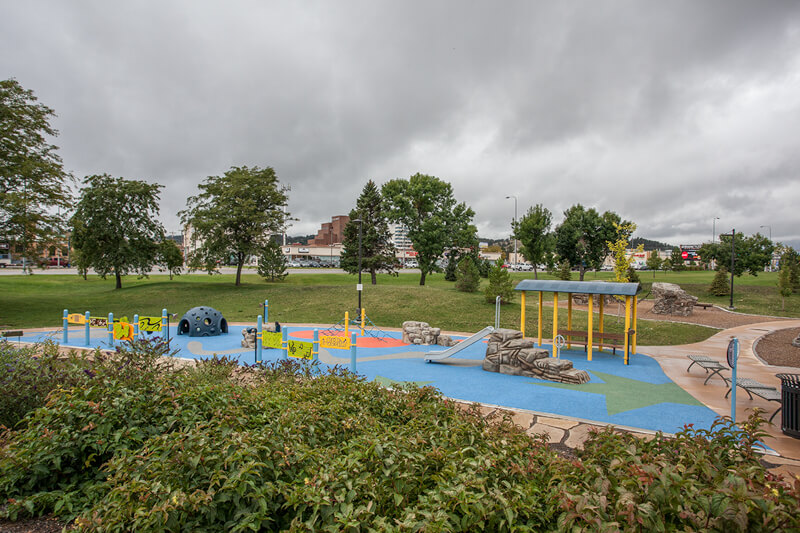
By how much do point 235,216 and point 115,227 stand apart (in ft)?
28.8

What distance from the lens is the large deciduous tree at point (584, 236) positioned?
37.6 metres

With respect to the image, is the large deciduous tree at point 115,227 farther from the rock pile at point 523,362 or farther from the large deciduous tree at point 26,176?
the rock pile at point 523,362

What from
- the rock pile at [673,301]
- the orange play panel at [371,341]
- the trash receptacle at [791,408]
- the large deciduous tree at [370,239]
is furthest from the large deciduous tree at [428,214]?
the trash receptacle at [791,408]

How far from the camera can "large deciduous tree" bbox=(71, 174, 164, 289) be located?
31.4 meters

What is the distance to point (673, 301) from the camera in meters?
26.1

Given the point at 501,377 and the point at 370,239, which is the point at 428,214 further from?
the point at 501,377

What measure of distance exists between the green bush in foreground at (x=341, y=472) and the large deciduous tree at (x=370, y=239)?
115 ft

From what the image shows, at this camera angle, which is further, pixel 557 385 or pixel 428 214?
pixel 428 214

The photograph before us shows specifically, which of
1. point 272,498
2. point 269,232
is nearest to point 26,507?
point 272,498

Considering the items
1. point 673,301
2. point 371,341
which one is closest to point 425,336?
Result: point 371,341

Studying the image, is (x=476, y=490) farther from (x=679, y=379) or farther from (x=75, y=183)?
(x=75, y=183)

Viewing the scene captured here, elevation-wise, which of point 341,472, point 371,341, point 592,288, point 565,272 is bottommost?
point 371,341

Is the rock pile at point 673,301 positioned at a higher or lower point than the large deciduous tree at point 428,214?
lower

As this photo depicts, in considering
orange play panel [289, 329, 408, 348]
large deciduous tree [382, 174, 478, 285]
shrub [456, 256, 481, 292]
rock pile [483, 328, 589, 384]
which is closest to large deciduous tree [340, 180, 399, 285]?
large deciduous tree [382, 174, 478, 285]
